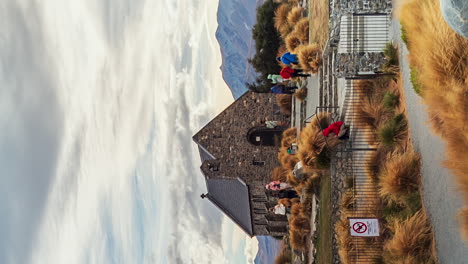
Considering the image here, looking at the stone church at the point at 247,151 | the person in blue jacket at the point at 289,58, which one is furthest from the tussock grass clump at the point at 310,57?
the stone church at the point at 247,151

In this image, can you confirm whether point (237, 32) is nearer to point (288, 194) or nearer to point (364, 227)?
point (288, 194)

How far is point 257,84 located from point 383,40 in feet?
78.4

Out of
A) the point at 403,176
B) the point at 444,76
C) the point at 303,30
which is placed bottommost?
the point at 403,176

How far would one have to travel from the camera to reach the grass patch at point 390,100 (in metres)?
11.4

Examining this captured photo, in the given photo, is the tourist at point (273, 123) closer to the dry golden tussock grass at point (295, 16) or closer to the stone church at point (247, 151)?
the stone church at point (247, 151)

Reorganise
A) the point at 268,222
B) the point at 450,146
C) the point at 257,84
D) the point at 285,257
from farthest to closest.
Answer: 1. the point at 257,84
2. the point at 268,222
3. the point at 285,257
4. the point at 450,146

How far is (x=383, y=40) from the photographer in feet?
40.2

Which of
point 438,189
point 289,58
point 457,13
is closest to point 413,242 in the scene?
point 438,189

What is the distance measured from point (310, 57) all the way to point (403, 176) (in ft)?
26.4

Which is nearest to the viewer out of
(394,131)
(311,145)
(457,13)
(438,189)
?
(457,13)

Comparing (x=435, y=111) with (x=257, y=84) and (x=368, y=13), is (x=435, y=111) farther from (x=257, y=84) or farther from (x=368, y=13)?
(x=257, y=84)

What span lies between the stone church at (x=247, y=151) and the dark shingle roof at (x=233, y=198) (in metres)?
0.09

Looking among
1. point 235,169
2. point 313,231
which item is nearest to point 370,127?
point 313,231

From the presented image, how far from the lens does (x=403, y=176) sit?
9.84 metres
